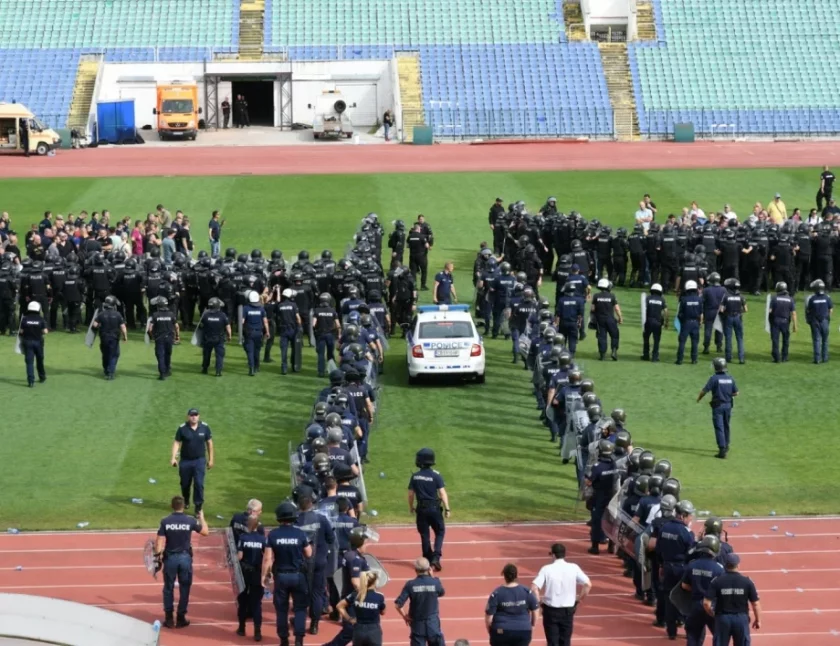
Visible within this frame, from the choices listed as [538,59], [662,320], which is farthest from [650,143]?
[662,320]

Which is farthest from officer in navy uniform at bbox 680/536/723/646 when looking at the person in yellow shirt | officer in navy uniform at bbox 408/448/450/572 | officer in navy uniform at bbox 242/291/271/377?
the person in yellow shirt

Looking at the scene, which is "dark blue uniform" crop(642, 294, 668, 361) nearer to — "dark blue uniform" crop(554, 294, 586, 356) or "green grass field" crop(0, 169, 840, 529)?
"green grass field" crop(0, 169, 840, 529)

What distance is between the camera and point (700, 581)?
15.7 meters

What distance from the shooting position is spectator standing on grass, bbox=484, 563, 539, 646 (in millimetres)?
14711

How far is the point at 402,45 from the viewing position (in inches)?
2867

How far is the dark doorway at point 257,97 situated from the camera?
235ft

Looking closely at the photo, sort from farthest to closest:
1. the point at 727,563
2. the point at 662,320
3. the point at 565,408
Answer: the point at 662,320, the point at 565,408, the point at 727,563

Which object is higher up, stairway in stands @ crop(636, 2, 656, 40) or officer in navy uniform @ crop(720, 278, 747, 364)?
stairway in stands @ crop(636, 2, 656, 40)

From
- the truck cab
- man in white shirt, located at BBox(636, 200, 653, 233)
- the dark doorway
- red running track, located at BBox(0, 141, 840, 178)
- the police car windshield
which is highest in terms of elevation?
the dark doorway

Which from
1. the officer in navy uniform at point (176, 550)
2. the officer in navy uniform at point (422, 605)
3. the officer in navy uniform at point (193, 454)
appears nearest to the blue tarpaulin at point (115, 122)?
the officer in navy uniform at point (193, 454)

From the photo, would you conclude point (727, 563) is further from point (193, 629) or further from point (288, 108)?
point (288, 108)

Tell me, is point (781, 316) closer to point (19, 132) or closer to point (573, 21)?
point (19, 132)

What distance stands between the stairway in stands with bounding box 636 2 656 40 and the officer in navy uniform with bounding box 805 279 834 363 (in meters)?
46.3

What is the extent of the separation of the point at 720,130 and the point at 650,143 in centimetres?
391
